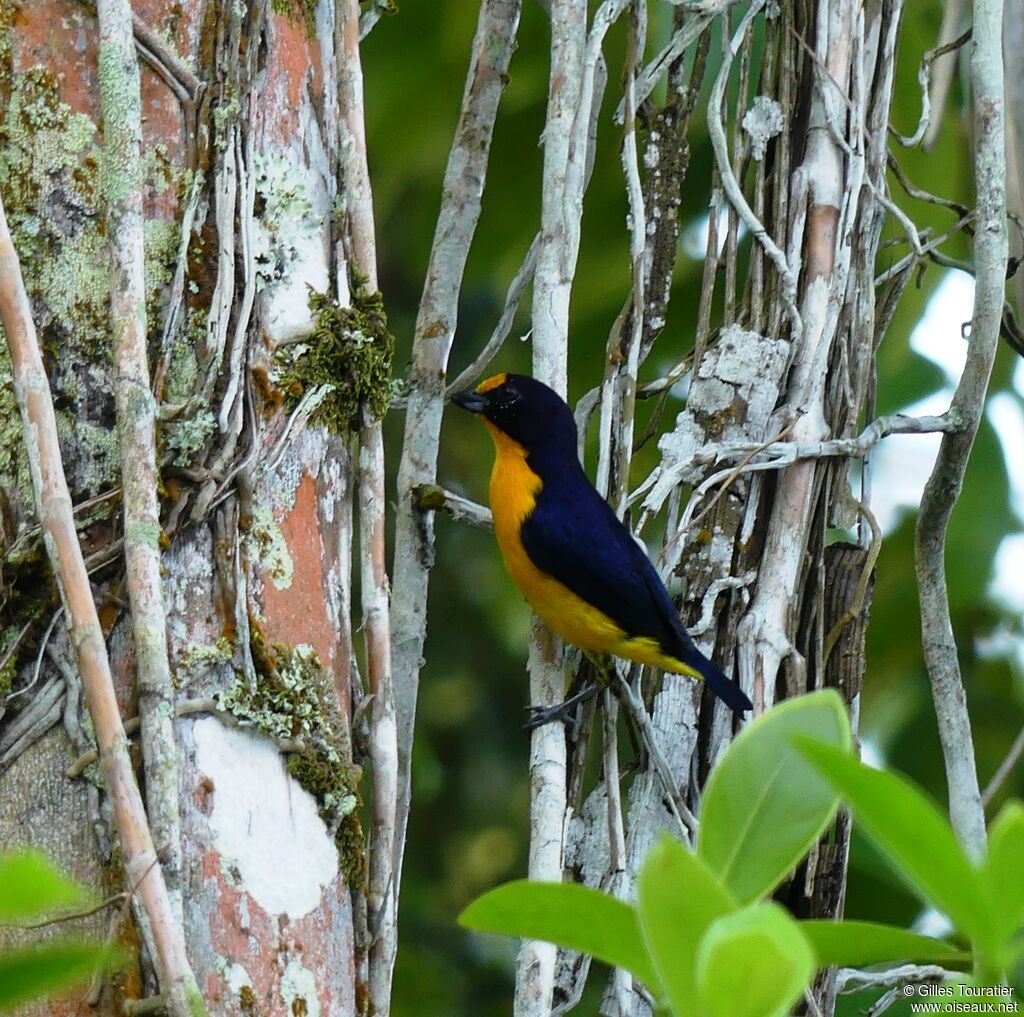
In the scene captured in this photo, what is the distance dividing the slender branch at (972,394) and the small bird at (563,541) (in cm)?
54

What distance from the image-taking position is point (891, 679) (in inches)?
A: 138

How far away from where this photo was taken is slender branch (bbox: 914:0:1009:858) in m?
2.72

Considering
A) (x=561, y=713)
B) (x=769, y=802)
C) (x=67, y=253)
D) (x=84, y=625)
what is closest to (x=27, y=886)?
(x=769, y=802)

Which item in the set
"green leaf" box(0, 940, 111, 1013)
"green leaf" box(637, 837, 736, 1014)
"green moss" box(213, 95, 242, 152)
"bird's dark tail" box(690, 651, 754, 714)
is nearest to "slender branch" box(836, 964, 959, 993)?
"bird's dark tail" box(690, 651, 754, 714)

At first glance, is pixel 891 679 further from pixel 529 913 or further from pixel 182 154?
pixel 529 913

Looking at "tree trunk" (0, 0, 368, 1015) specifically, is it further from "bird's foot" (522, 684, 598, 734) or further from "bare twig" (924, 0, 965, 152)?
"bare twig" (924, 0, 965, 152)

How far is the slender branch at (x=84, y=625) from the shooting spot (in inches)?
54.7

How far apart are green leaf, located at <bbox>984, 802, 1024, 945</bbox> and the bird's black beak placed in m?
3.26

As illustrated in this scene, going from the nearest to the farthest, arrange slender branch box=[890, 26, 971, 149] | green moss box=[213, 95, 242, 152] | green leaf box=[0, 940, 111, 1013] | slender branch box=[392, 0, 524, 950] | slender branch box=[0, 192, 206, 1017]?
green leaf box=[0, 940, 111, 1013] → slender branch box=[0, 192, 206, 1017] → green moss box=[213, 95, 242, 152] → slender branch box=[392, 0, 524, 950] → slender branch box=[890, 26, 971, 149]

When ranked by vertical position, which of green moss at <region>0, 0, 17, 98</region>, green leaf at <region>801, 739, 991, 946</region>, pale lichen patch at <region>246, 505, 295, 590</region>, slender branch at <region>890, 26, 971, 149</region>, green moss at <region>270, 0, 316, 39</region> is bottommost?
green leaf at <region>801, 739, 991, 946</region>

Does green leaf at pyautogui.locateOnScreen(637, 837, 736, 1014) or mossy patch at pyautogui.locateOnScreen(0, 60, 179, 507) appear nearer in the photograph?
green leaf at pyautogui.locateOnScreen(637, 837, 736, 1014)

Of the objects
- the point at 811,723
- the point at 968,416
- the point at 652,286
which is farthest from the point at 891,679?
the point at 811,723

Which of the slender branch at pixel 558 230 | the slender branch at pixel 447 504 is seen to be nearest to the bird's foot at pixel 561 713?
the slender branch at pixel 558 230

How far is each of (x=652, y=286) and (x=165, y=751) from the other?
1.82 metres
